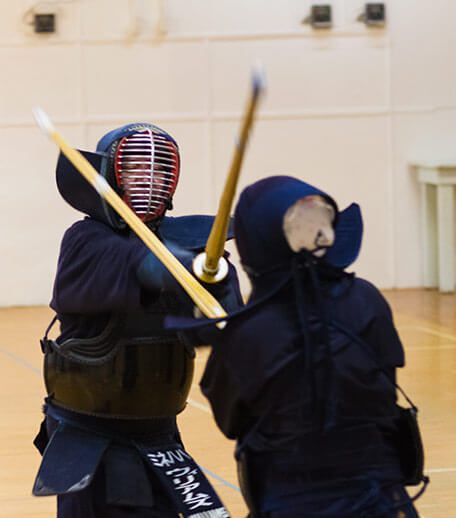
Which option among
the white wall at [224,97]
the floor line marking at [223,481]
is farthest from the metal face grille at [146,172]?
the white wall at [224,97]

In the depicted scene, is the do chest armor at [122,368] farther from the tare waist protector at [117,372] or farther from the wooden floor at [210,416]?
the wooden floor at [210,416]

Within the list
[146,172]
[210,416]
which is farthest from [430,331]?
[146,172]

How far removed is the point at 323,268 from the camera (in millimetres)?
1846

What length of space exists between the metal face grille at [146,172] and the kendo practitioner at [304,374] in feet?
2.31

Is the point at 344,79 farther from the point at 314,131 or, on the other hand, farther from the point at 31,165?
the point at 31,165

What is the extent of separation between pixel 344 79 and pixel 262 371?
7.25 m

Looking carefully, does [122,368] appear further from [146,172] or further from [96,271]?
[146,172]

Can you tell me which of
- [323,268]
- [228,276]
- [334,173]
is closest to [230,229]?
[228,276]

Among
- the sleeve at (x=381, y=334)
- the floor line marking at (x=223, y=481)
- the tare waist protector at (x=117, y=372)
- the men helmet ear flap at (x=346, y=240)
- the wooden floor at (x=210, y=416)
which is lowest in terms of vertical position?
the wooden floor at (x=210, y=416)

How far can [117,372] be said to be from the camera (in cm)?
250

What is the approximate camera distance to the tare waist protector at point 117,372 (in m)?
2.50

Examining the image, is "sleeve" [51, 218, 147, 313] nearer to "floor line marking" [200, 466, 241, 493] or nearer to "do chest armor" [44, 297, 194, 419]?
"do chest armor" [44, 297, 194, 419]

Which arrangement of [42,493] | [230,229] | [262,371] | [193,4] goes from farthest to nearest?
[193,4]
[230,229]
[42,493]
[262,371]

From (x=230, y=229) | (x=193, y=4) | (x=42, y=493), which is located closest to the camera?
(x=42, y=493)
